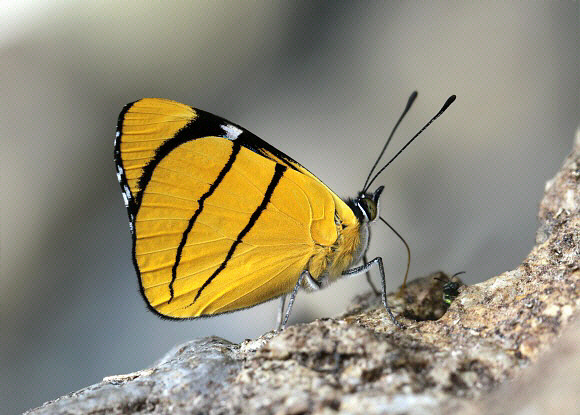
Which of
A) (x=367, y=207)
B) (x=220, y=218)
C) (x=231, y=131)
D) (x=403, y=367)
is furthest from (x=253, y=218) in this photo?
(x=403, y=367)

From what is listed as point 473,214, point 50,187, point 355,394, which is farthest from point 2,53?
point 355,394

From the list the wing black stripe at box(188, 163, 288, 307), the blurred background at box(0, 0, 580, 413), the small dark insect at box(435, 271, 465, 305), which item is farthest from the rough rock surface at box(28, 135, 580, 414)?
the blurred background at box(0, 0, 580, 413)

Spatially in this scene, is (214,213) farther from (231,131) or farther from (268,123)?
(268,123)

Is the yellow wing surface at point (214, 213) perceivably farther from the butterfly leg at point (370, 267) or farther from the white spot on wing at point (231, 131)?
the butterfly leg at point (370, 267)

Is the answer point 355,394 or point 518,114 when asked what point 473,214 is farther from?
point 355,394

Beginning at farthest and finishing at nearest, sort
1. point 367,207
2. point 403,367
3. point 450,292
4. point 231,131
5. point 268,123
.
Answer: point 268,123 → point 367,207 → point 231,131 → point 450,292 → point 403,367

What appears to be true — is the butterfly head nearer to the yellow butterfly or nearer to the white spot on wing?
the yellow butterfly
